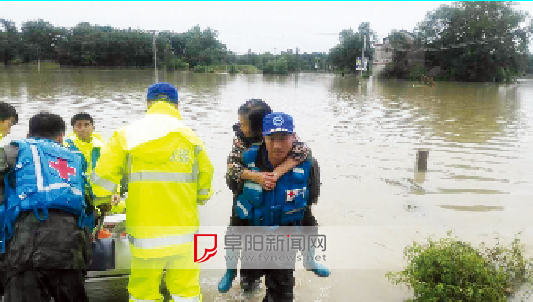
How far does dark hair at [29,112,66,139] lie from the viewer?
8.34ft

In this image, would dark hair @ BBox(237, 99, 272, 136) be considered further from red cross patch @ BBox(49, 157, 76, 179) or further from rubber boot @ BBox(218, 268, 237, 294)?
red cross patch @ BBox(49, 157, 76, 179)

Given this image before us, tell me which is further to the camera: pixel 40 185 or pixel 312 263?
pixel 312 263

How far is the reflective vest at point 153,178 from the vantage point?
2354 mm

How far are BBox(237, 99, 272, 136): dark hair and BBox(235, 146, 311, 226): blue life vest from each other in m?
0.37

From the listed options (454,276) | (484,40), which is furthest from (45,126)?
(484,40)

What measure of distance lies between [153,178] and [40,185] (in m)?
0.59

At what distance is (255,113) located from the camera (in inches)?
125

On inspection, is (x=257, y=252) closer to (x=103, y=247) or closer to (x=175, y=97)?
Answer: (x=103, y=247)

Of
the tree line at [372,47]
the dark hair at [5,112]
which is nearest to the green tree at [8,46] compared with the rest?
the tree line at [372,47]

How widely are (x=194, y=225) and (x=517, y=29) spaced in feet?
186

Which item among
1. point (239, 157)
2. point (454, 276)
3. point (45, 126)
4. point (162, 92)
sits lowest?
point (454, 276)

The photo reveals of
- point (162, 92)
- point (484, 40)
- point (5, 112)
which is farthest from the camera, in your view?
point (484, 40)

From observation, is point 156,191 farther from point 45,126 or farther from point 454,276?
point 454,276

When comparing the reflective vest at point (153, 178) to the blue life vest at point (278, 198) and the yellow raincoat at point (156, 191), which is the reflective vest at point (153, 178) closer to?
the yellow raincoat at point (156, 191)
